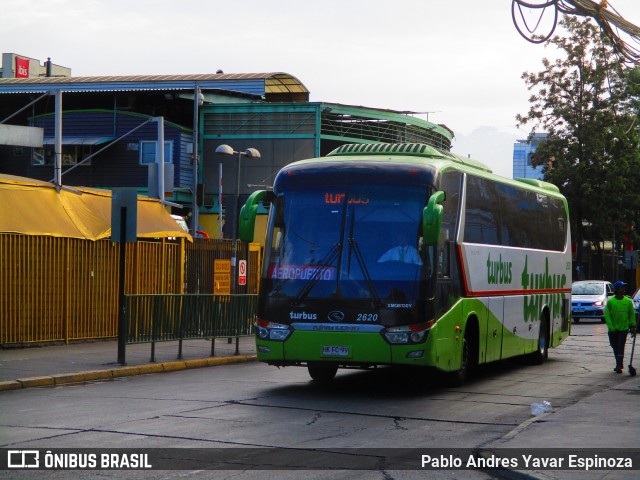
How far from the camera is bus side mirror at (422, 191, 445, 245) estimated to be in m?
14.7

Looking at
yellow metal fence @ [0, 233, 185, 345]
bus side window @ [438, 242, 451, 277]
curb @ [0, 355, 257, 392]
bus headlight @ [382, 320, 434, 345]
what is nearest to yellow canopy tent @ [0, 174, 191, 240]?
yellow metal fence @ [0, 233, 185, 345]

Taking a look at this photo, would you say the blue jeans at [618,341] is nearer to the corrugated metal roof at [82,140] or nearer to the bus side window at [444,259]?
the bus side window at [444,259]

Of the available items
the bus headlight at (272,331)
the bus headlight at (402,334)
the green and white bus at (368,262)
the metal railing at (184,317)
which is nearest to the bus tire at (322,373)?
the green and white bus at (368,262)

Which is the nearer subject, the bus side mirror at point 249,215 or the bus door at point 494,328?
the bus side mirror at point 249,215

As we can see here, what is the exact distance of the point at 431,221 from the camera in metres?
14.7

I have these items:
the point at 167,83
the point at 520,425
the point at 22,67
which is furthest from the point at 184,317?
the point at 22,67

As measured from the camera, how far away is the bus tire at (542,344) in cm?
2256

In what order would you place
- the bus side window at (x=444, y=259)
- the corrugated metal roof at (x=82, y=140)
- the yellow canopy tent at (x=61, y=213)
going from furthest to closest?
the corrugated metal roof at (x=82, y=140) → the yellow canopy tent at (x=61, y=213) → the bus side window at (x=444, y=259)

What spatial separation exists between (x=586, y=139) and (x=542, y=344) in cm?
3529

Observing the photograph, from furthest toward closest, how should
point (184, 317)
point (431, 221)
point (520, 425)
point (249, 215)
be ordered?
point (184, 317), point (249, 215), point (431, 221), point (520, 425)

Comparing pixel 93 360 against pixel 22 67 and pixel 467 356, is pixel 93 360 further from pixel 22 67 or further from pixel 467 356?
pixel 22 67

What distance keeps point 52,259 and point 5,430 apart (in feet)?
40.6

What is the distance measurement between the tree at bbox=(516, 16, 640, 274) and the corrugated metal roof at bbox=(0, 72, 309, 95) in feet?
45.1

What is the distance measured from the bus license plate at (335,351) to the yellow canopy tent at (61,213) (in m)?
10.1
